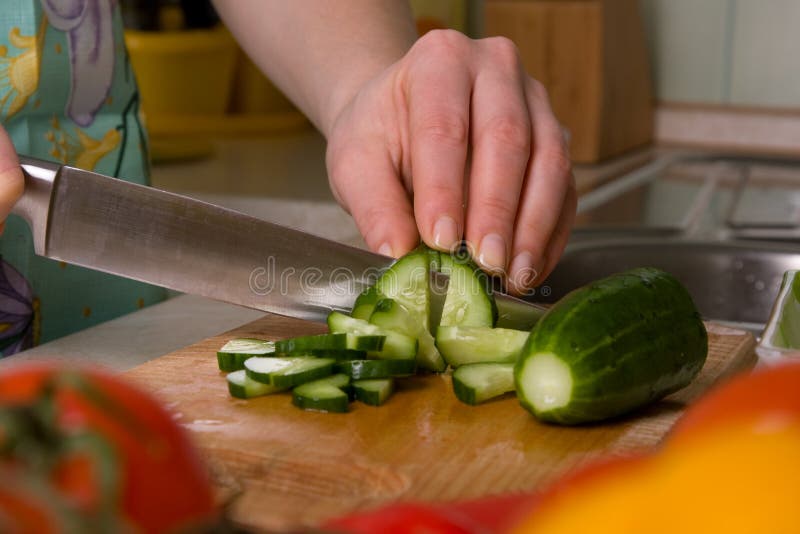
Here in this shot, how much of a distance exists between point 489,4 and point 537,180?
1732mm

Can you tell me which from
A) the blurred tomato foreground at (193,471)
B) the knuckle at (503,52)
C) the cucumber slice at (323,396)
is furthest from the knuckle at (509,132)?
the blurred tomato foreground at (193,471)

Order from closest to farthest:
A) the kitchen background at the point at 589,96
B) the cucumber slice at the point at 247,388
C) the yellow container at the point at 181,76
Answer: the cucumber slice at the point at 247,388
the kitchen background at the point at 589,96
the yellow container at the point at 181,76

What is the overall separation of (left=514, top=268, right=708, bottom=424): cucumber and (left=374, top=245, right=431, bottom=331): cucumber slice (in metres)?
0.24

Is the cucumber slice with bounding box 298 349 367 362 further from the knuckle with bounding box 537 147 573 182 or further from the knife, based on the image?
the knuckle with bounding box 537 147 573 182

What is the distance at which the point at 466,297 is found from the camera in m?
1.29

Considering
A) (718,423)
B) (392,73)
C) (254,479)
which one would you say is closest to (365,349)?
(254,479)

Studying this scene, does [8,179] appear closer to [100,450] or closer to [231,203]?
[100,450]

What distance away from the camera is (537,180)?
1.42 metres

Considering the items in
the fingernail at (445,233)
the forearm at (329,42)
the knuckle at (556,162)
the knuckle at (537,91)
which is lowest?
the fingernail at (445,233)

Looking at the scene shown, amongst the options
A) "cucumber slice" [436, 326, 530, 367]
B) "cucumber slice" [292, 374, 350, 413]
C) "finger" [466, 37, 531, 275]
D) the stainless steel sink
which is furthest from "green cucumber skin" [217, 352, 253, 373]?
the stainless steel sink

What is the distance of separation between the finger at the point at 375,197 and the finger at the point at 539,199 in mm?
143

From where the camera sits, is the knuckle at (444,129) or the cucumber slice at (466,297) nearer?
the cucumber slice at (466,297)

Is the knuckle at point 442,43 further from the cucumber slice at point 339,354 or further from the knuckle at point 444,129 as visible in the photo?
the cucumber slice at point 339,354

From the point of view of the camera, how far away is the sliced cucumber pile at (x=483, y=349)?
1027mm
